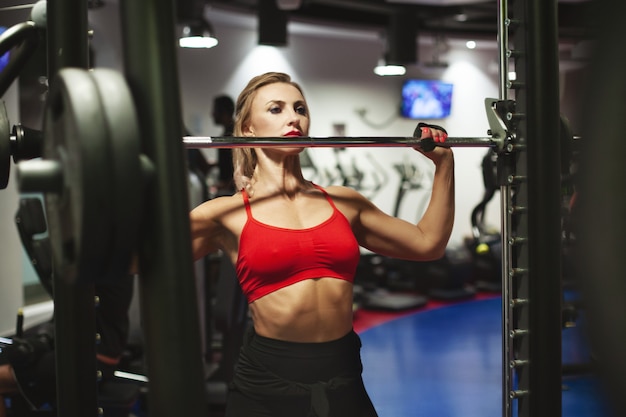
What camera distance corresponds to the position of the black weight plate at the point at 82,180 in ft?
2.76

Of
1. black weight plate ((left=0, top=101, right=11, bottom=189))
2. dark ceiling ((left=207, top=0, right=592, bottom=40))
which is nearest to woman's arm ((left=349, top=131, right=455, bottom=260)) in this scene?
black weight plate ((left=0, top=101, right=11, bottom=189))

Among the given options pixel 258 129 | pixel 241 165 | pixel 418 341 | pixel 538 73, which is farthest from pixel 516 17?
pixel 418 341

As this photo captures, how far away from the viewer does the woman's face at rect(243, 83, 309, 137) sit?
6.73 feet

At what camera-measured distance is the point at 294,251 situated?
192 cm

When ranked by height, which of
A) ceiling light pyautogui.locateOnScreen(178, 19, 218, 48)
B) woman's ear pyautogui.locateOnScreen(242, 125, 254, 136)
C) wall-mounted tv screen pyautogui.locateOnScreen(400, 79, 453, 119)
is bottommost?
woman's ear pyautogui.locateOnScreen(242, 125, 254, 136)

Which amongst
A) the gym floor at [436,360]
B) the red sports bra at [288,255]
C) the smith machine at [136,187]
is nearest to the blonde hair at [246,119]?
the red sports bra at [288,255]

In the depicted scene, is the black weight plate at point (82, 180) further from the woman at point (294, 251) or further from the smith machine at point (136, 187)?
the woman at point (294, 251)

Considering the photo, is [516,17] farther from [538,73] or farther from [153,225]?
[153,225]

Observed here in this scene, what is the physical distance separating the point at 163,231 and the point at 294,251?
1012 millimetres

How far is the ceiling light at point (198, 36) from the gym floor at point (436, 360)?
3.08 metres

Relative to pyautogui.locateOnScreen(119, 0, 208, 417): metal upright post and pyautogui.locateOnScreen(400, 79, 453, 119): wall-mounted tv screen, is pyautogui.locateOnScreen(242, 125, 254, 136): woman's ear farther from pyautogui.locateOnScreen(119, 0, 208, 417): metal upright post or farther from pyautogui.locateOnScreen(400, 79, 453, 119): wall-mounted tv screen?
pyautogui.locateOnScreen(400, 79, 453, 119): wall-mounted tv screen

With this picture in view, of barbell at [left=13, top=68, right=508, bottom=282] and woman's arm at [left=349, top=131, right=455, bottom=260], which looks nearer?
barbell at [left=13, top=68, right=508, bottom=282]

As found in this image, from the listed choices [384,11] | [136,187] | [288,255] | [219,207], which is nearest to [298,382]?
[288,255]

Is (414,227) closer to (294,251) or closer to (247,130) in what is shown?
(294,251)
